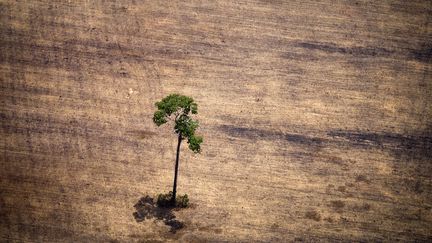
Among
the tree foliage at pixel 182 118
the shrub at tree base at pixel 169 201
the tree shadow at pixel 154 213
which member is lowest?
the tree shadow at pixel 154 213

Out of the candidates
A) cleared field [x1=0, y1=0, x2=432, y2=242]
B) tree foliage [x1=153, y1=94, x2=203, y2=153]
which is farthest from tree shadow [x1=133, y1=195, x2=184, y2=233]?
tree foliage [x1=153, y1=94, x2=203, y2=153]

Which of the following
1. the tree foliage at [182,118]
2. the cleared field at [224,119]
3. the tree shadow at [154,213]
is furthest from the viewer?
the cleared field at [224,119]

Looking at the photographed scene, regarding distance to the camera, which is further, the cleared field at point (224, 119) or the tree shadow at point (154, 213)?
the cleared field at point (224, 119)

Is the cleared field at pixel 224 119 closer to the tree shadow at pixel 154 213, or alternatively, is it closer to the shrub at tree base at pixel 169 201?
the tree shadow at pixel 154 213

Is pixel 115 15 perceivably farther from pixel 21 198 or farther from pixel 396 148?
pixel 396 148

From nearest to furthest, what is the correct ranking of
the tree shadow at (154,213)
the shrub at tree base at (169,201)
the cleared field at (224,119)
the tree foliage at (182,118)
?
the tree foliage at (182,118) → the tree shadow at (154,213) → the cleared field at (224,119) → the shrub at tree base at (169,201)

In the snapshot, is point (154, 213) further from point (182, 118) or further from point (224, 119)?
point (224, 119)

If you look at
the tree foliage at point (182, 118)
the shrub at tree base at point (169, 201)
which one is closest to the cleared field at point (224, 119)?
the shrub at tree base at point (169, 201)
